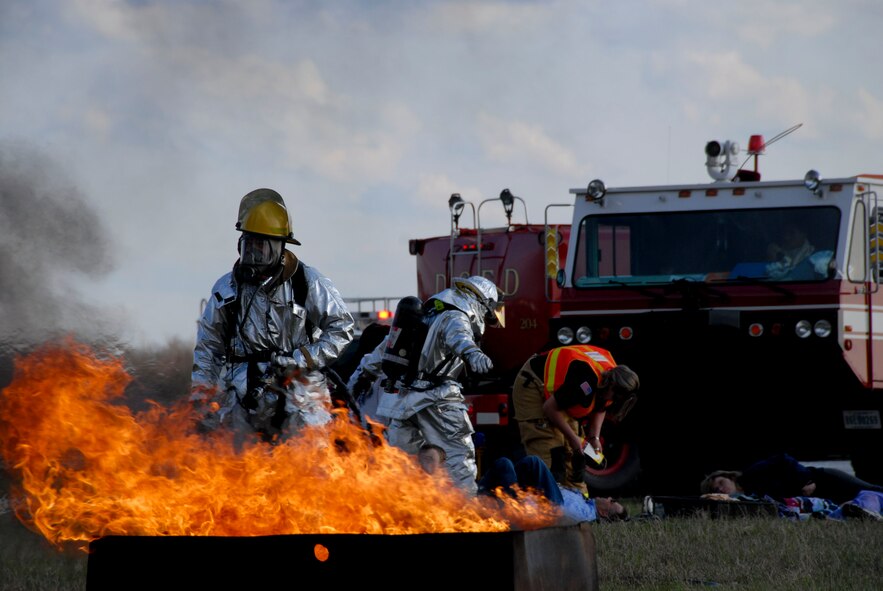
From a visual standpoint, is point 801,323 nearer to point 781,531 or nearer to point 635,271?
point 635,271

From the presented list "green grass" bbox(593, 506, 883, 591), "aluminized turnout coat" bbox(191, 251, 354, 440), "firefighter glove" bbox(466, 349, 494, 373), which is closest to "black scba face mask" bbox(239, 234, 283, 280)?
"aluminized turnout coat" bbox(191, 251, 354, 440)

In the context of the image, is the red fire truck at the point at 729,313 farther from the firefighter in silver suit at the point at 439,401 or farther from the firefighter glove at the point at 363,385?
the firefighter in silver suit at the point at 439,401

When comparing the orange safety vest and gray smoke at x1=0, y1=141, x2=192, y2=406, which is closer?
gray smoke at x1=0, y1=141, x2=192, y2=406

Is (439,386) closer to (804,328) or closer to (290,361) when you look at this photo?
(290,361)

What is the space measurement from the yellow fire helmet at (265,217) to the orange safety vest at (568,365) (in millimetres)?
2454

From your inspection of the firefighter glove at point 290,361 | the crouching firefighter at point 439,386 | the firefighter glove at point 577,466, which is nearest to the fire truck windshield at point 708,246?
the crouching firefighter at point 439,386

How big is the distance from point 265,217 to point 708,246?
6574mm

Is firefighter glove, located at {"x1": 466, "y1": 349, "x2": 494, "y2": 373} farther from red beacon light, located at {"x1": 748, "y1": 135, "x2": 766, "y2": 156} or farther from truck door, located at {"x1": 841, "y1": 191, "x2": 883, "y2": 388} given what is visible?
red beacon light, located at {"x1": 748, "y1": 135, "x2": 766, "y2": 156}

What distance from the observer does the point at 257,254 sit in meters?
6.69

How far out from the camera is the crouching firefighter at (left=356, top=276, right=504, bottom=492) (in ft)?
30.2

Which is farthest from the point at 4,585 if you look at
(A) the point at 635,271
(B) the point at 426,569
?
(A) the point at 635,271

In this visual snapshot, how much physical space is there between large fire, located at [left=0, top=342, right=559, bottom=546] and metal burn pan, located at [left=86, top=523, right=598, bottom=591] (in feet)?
0.90

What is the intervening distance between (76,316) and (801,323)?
7.28m

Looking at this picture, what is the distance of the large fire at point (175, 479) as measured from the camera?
4.93 metres
